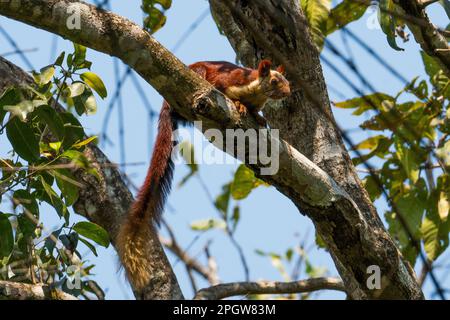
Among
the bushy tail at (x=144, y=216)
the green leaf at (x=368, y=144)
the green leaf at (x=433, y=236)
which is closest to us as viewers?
the bushy tail at (x=144, y=216)

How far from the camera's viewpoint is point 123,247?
3277 millimetres

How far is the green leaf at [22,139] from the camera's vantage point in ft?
8.86

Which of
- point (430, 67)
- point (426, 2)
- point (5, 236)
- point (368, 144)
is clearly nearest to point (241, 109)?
point (426, 2)

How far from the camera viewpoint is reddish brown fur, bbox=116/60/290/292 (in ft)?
10.9

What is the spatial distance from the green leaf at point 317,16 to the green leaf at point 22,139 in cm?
171

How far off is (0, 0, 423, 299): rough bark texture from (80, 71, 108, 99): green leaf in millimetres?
725

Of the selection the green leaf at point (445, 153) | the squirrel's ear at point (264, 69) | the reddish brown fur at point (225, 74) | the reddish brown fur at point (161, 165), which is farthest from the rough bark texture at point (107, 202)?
the green leaf at point (445, 153)

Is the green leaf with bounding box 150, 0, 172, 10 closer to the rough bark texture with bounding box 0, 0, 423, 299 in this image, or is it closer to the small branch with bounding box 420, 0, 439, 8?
the rough bark texture with bounding box 0, 0, 423, 299

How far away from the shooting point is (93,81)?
3350 millimetres

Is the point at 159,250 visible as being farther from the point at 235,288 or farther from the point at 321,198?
the point at 321,198

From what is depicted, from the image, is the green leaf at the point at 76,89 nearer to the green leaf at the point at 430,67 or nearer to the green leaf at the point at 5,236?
the green leaf at the point at 5,236

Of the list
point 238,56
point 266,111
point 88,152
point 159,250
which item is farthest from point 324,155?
point 88,152

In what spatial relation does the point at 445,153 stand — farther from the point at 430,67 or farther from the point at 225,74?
the point at 225,74

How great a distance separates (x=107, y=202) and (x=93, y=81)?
93 cm
